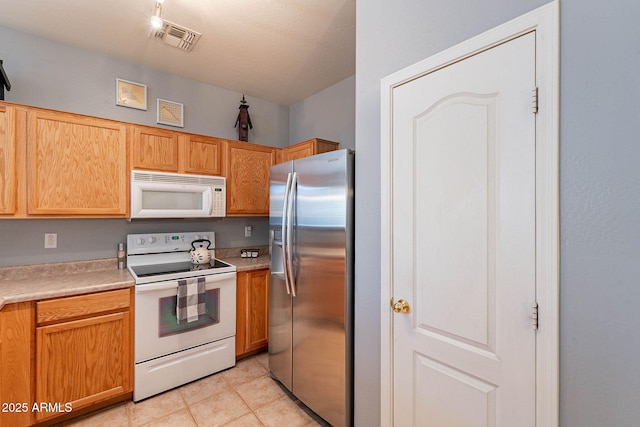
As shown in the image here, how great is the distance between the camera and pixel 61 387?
6.16 ft

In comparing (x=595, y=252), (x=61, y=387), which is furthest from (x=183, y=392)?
(x=595, y=252)

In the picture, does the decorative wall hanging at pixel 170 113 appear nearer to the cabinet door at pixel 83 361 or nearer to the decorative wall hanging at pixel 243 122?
the decorative wall hanging at pixel 243 122

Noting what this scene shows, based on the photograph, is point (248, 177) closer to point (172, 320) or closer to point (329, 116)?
point (329, 116)

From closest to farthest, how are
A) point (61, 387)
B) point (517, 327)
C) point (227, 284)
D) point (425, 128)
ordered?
1. point (517, 327)
2. point (425, 128)
3. point (61, 387)
4. point (227, 284)

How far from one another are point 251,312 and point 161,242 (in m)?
1.11

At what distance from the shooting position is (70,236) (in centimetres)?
242

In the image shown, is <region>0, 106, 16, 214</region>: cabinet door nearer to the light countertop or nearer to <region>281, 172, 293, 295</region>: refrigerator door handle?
the light countertop

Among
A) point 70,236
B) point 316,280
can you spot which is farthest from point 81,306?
point 316,280

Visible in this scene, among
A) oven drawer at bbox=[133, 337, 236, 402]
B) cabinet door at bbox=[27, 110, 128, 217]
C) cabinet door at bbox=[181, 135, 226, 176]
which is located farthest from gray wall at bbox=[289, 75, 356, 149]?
oven drawer at bbox=[133, 337, 236, 402]

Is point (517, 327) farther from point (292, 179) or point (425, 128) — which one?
A: point (292, 179)

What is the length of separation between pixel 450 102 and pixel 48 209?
2.67 meters

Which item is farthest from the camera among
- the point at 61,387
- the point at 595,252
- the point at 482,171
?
the point at 61,387

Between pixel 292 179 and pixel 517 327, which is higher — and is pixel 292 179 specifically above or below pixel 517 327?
above

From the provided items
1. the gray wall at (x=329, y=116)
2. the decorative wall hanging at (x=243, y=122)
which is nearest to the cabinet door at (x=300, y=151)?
the gray wall at (x=329, y=116)
